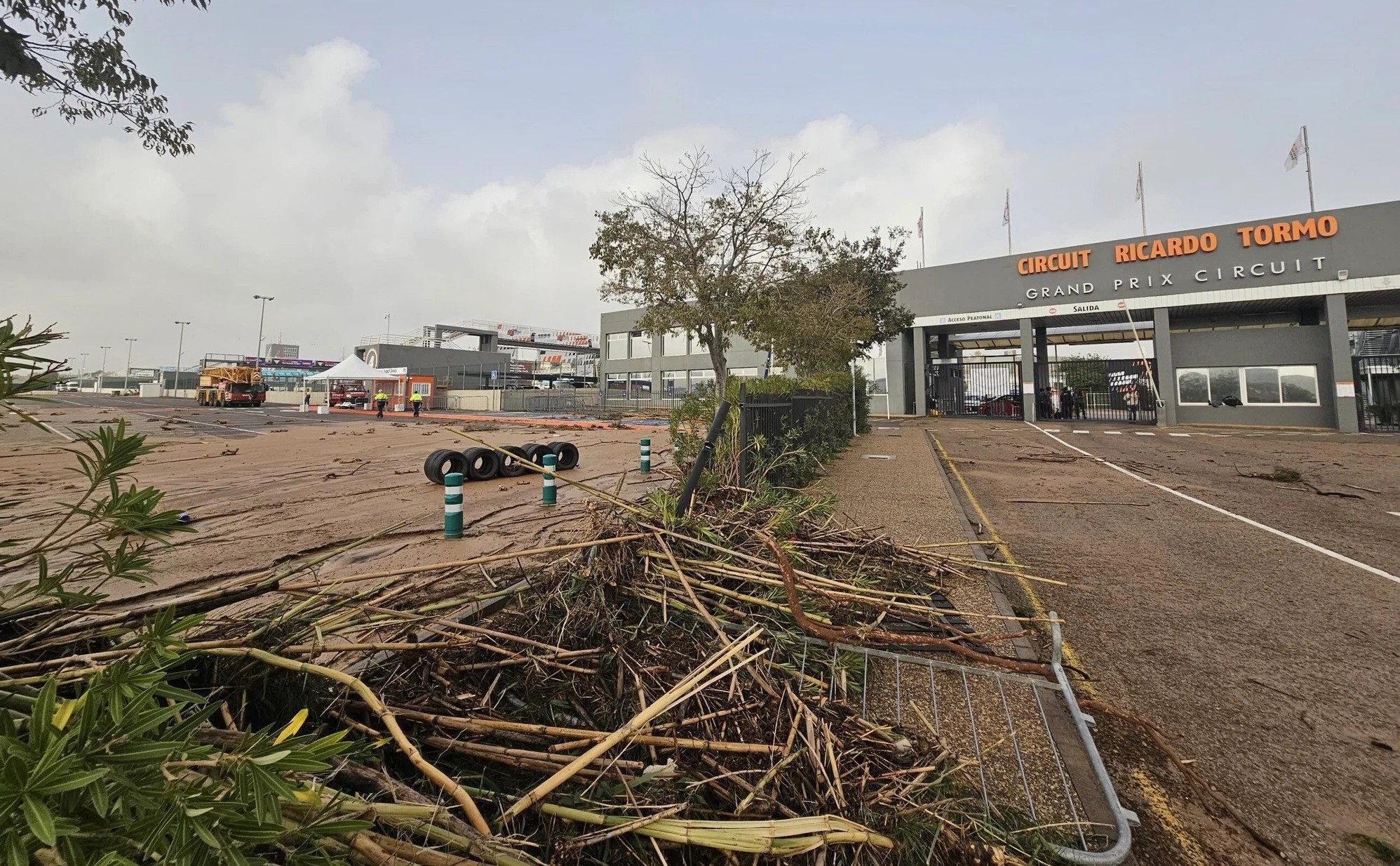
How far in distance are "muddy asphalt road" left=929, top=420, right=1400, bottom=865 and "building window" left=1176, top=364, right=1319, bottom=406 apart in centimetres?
2176

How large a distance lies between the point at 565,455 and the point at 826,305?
1143 centimetres

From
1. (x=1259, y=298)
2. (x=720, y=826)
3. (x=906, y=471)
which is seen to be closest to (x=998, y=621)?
(x=720, y=826)

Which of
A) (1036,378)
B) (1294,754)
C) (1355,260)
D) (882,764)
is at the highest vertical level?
(1355,260)

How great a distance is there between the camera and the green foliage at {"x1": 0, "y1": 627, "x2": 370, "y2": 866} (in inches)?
27.2

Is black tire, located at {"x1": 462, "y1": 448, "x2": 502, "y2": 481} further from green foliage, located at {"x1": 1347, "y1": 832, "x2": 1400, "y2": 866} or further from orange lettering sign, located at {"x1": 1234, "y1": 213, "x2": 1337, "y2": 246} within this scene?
orange lettering sign, located at {"x1": 1234, "y1": 213, "x2": 1337, "y2": 246}

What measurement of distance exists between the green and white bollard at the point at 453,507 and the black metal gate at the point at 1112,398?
94.8 feet

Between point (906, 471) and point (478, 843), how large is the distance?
976 cm

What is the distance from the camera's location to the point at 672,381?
47562mm

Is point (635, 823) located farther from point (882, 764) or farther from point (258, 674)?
point (258, 674)

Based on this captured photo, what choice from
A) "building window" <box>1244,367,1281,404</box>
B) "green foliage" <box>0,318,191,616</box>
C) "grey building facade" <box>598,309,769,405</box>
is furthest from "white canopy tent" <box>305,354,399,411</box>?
"building window" <box>1244,367,1281,404</box>

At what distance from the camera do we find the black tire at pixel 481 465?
29.2 ft

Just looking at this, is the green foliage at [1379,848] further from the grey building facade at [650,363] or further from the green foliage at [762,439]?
the grey building facade at [650,363]

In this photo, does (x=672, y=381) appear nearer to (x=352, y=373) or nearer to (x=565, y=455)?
(x=352, y=373)

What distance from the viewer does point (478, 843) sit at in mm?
1220
